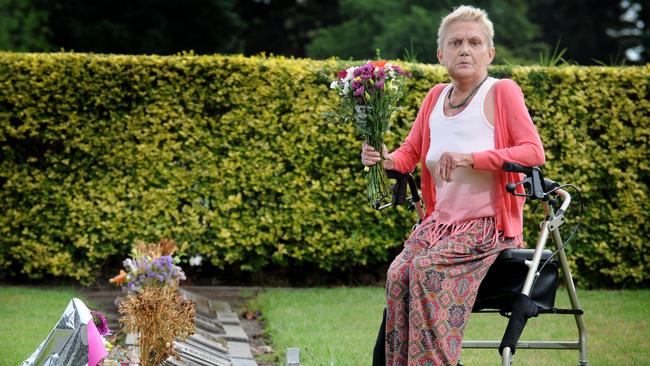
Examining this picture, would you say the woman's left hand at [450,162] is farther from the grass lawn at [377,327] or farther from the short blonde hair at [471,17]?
the grass lawn at [377,327]

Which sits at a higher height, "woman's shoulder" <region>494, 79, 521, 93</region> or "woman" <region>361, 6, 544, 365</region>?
"woman's shoulder" <region>494, 79, 521, 93</region>

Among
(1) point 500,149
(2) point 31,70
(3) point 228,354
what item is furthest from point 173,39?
(1) point 500,149

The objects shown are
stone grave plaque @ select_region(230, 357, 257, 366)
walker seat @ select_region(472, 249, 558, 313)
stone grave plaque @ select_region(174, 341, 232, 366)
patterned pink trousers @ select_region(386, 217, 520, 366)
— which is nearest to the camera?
patterned pink trousers @ select_region(386, 217, 520, 366)

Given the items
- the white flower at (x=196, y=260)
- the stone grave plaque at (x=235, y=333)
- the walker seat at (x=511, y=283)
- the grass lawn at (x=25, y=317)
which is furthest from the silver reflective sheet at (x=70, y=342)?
the white flower at (x=196, y=260)

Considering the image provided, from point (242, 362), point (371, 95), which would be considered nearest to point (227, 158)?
point (242, 362)

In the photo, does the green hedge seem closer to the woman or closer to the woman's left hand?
the woman

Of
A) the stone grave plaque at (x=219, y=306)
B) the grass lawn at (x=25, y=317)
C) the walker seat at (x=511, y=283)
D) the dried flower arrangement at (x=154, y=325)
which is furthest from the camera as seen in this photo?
the stone grave plaque at (x=219, y=306)

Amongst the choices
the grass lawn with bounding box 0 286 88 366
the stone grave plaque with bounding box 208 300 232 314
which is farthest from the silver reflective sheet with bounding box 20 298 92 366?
the stone grave plaque with bounding box 208 300 232 314

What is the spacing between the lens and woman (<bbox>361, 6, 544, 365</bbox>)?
3.51 meters

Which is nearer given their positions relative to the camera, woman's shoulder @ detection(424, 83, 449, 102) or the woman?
the woman

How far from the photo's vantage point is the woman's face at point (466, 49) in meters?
3.87

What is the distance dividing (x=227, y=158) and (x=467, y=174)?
4.54m

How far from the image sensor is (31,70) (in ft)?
25.8

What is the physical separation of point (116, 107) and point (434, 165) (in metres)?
4.72
